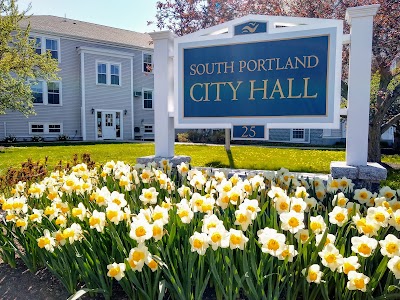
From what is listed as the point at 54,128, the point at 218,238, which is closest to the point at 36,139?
the point at 54,128

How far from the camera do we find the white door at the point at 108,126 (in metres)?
23.7

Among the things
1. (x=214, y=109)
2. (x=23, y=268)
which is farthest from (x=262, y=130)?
(x=23, y=268)

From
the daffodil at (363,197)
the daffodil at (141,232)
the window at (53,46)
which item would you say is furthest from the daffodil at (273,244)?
the window at (53,46)

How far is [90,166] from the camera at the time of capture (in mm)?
5168

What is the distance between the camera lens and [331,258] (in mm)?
1776

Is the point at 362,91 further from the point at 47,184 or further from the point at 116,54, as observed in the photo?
the point at 116,54

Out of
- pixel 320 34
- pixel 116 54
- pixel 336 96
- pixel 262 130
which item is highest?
pixel 116 54

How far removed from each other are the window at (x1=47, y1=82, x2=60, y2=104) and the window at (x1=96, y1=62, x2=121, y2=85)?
2.57 metres

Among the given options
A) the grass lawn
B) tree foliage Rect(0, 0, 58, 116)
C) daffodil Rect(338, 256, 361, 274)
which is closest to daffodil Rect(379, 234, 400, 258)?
daffodil Rect(338, 256, 361, 274)

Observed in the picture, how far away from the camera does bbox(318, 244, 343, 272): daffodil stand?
1772 mm

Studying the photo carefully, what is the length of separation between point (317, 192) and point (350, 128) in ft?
5.80

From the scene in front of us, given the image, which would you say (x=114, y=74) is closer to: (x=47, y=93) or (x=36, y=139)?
(x=47, y=93)

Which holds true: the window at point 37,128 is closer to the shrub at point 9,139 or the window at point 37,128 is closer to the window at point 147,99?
the shrub at point 9,139

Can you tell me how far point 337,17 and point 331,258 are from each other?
24.1 feet
